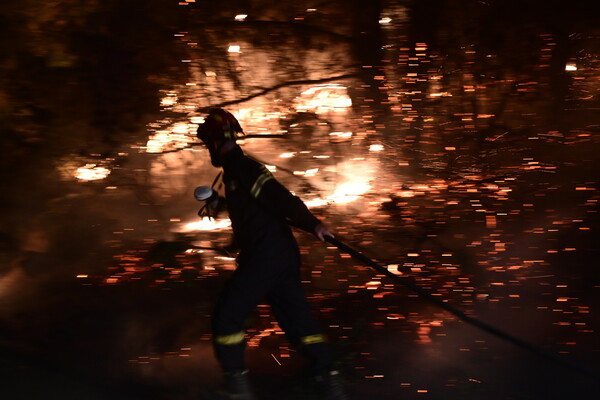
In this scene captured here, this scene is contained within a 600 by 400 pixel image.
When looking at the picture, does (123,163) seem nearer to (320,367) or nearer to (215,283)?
(215,283)

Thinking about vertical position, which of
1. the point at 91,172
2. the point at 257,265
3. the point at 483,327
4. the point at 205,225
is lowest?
the point at 483,327

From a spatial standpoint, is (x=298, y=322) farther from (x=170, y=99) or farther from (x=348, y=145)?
(x=170, y=99)

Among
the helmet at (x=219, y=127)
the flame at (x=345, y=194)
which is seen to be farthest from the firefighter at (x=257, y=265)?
the flame at (x=345, y=194)

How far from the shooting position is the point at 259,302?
359cm

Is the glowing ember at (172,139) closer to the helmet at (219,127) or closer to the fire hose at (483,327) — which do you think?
the helmet at (219,127)

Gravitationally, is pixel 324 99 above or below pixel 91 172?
above

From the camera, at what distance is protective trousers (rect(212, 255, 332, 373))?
349cm

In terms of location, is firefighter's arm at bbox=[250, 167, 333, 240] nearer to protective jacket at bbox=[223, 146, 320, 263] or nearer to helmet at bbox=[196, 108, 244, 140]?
protective jacket at bbox=[223, 146, 320, 263]

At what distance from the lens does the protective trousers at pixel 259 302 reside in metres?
3.49

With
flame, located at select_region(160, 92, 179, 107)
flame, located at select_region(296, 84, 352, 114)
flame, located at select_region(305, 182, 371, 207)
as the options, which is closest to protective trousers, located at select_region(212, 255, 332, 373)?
flame, located at select_region(305, 182, 371, 207)

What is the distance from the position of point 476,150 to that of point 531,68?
715 mm

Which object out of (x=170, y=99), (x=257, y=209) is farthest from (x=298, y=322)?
(x=170, y=99)

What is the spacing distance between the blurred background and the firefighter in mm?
962

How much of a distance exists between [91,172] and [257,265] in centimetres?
235
